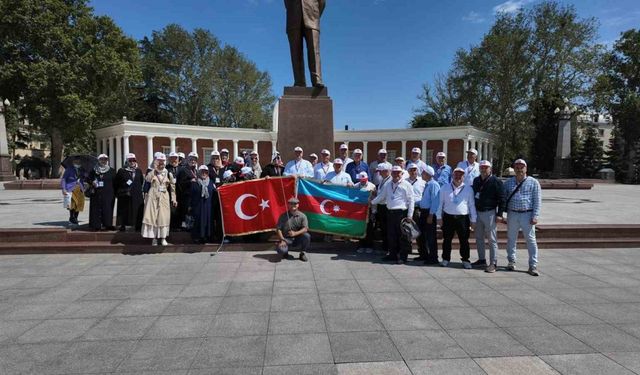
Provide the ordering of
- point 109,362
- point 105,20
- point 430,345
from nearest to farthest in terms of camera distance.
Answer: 1. point 109,362
2. point 430,345
3. point 105,20

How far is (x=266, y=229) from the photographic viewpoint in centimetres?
778

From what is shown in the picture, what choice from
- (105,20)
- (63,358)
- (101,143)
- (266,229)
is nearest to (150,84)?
(101,143)

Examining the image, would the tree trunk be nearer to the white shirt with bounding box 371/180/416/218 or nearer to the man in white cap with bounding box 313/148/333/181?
the man in white cap with bounding box 313/148/333/181

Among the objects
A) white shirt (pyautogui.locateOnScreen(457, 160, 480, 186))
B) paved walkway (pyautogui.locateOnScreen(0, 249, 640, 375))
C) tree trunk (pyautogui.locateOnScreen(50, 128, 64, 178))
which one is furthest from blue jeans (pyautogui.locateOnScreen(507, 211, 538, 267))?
tree trunk (pyautogui.locateOnScreen(50, 128, 64, 178))

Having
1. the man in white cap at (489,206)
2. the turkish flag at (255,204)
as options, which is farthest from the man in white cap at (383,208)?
the turkish flag at (255,204)

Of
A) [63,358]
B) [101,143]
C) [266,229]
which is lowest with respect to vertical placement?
[63,358]

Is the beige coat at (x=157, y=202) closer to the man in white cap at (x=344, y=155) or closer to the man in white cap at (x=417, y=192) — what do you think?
the man in white cap at (x=344, y=155)

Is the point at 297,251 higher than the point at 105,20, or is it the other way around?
the point at 105,20

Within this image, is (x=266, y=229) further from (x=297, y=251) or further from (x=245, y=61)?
(x=245, y=61)

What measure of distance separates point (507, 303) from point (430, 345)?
1.79 m

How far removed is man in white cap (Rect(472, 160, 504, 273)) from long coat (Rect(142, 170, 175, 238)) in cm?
582

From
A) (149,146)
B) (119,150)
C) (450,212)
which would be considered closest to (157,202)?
(450,212)

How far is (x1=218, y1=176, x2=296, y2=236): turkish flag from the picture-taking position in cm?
773

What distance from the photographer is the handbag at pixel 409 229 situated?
21.8ft
